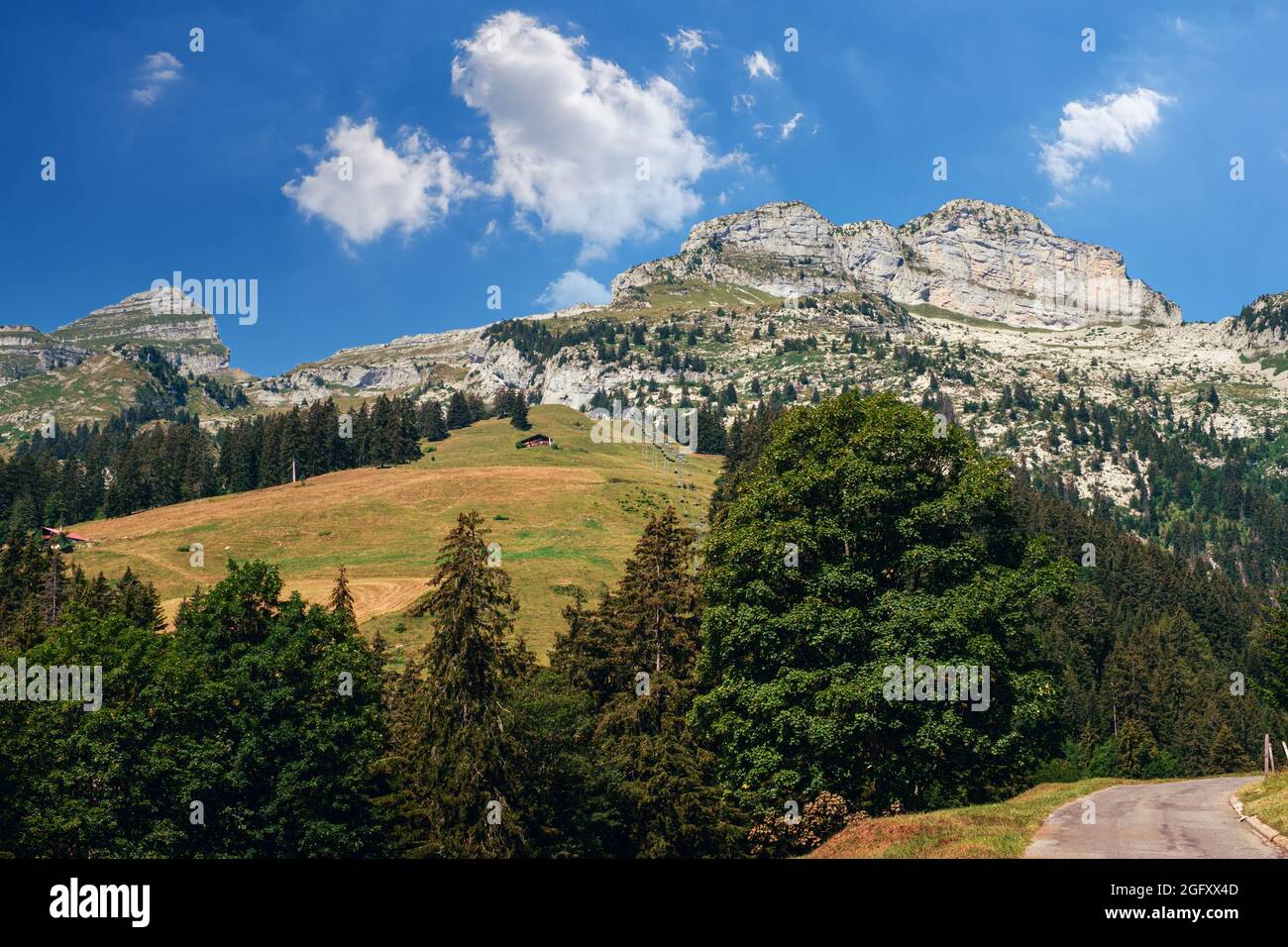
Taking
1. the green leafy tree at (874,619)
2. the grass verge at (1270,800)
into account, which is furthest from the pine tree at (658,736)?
the grass verge at (1270,800)

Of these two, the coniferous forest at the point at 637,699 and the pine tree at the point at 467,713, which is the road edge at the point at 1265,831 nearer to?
the coniferous forest at the point at 637,699

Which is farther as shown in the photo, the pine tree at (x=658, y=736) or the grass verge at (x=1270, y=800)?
the pine tree at (x=658, y=736)

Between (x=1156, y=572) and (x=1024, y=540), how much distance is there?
163 m

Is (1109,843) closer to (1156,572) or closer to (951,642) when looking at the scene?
(951,642)

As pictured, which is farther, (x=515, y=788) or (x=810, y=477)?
(x=515, y=788)

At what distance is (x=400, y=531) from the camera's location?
118875 mm

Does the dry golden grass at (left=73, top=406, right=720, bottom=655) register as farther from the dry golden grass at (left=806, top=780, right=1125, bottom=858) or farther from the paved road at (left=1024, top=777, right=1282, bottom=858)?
the paved road at (left=1024, top=777, right=1282, bottom=858)

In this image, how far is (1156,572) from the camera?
166625 millimetres

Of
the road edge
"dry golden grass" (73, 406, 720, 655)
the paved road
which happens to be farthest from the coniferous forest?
"dry golden grass" (73, 406, 720, 655)

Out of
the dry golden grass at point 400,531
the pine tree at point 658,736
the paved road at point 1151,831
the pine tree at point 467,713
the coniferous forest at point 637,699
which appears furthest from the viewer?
the dry golden grass at point 400,531

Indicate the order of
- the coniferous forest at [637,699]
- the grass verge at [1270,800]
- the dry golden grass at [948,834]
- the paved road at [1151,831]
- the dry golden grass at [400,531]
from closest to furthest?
the paved road at [1151,831] < the dry golden grass at [948,834] < the grass verge at [1270,800] < the coniferous forest at [637,699] < the dry golden grass at [400,531]

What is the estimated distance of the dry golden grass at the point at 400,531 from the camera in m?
92.8

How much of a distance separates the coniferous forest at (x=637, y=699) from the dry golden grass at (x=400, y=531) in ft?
108

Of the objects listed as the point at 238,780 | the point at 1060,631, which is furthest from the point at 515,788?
the point at 1060,631
